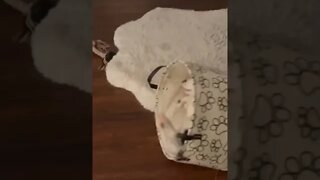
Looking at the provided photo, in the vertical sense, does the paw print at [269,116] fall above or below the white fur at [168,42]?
below

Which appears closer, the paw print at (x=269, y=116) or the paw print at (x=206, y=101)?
the paw print at (x=269, y=116)

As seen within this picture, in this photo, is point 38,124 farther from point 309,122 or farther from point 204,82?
point 309,122

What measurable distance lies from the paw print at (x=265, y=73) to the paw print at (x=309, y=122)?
54mm

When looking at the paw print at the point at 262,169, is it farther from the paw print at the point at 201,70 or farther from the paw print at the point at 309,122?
the paw print at the point at 201,70

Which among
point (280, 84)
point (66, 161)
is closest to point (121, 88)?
point (66, 161)

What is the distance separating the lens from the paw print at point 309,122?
66 centimetres

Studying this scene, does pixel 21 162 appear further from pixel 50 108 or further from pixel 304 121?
pixel 304 121

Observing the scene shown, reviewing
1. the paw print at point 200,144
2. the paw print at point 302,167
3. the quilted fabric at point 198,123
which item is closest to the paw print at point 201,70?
the quilted fabric at point 198,123

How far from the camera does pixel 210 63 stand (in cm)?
84

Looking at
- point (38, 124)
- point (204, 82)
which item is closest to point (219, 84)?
point (204, 82)

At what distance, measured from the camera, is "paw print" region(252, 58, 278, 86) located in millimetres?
674

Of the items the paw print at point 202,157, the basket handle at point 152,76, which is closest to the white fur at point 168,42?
the basket handle at point 152,76

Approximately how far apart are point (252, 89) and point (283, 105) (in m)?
0.04

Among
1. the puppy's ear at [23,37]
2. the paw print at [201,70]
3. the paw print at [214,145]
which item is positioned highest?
the puppy's ear at [23,37]
